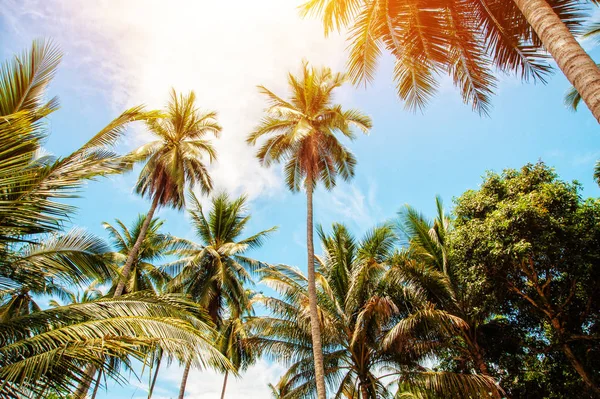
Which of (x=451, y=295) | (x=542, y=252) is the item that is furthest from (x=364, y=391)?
(x=542, y=252)

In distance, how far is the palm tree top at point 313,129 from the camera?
13766mm

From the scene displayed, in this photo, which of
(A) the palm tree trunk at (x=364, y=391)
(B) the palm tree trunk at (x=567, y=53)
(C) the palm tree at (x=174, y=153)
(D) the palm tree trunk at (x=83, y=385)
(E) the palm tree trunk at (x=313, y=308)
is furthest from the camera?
(C) the palm tree at (x=174, y=153)

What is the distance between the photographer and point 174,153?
15.2m

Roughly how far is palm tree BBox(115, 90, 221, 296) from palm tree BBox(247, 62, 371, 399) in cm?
352

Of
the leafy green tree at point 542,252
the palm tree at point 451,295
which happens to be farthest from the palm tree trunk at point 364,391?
the leafy green tree at point 542,252

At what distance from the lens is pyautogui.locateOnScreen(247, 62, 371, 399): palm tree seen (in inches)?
539

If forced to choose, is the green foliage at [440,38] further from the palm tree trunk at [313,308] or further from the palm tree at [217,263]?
the palm tree at [217,263]

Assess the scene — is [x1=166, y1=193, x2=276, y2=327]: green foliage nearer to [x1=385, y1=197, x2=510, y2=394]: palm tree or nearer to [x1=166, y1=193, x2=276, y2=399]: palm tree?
[x1=166, y1=193, x2=276, y2=399]: palm tree

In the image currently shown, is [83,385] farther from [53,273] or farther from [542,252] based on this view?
[542,252]

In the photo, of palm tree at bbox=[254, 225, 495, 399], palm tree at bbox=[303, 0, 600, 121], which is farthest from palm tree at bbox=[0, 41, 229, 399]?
palm tree at bbox=[254, 225, 495, 399]

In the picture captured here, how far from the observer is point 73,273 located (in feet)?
20.3

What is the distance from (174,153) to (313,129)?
6422 mm

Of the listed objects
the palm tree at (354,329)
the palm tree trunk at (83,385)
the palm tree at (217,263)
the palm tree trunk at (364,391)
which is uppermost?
the palm tree at (217,263)

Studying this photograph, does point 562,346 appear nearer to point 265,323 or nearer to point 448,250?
point 448,250
